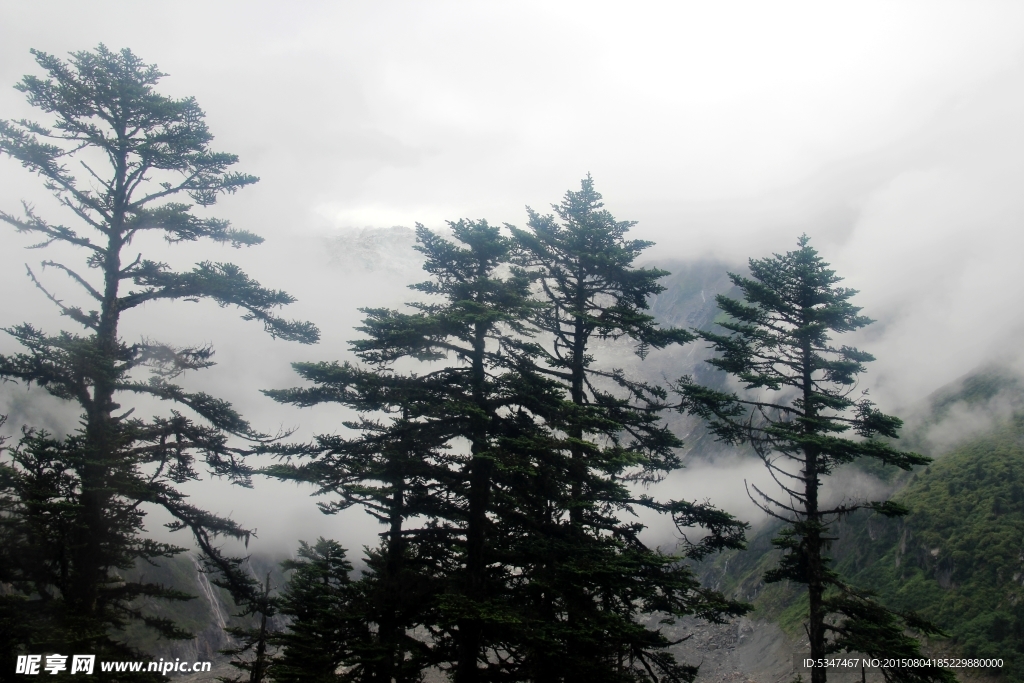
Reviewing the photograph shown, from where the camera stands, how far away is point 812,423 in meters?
17.9

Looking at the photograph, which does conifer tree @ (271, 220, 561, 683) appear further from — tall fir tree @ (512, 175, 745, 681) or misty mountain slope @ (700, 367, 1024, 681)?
misty mountain slope @ (700, 367, 1024, 681)

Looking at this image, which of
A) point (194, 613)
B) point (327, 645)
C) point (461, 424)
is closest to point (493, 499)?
point (461, 424)

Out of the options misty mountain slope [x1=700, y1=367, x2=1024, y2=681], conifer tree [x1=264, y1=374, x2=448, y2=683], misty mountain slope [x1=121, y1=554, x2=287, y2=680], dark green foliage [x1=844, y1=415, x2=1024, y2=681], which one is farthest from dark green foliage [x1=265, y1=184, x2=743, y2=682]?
misty mountain slope [x1=121, y1=554, x2=287, y2=680]

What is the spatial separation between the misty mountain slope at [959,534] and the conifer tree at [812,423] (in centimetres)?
4496

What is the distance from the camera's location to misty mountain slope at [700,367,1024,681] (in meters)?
67.8

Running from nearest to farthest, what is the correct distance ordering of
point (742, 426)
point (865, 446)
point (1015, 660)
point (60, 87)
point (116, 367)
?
point (116, 367), point (60, 87), point (865, 446), point (742, 426), point (1015, 660)

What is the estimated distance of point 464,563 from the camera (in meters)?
17.5

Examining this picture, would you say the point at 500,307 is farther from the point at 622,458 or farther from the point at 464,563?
the point at 464,563

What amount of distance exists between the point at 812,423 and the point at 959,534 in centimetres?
8136

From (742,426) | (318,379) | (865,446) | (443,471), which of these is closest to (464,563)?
(443,471)

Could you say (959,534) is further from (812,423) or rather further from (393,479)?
(393,479)

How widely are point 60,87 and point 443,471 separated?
48.9 feet

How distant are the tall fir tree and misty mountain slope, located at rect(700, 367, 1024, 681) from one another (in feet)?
152

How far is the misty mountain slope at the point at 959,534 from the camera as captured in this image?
67812 mm
